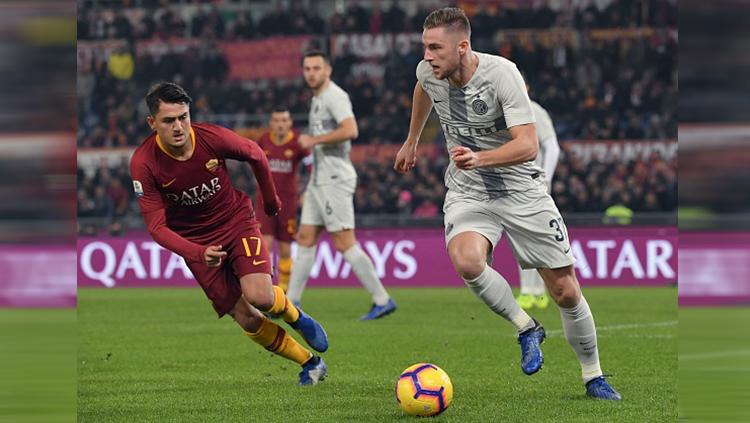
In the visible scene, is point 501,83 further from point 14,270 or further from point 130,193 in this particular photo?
point 130,193

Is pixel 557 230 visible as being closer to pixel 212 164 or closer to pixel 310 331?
pixel 310 331

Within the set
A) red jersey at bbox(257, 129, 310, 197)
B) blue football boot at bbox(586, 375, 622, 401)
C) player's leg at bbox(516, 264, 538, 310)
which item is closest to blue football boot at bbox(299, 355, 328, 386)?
blue football boot at bbox(586, 375, 622, 401)

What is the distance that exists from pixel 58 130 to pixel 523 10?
944 inches

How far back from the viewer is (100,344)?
32.6 feet

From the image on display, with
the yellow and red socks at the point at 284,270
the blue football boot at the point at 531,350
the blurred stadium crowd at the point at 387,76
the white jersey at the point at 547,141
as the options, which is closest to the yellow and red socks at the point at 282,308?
the blue football boot at the point at 531,350

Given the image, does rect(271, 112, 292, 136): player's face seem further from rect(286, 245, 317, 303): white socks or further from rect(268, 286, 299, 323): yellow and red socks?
rect(268, 286, 299, 323): yellow and red socks

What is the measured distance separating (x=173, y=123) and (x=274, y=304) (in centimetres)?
125

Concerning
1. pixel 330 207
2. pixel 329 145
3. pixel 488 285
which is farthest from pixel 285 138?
pixel 488 285

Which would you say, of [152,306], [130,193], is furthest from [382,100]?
[152,306]

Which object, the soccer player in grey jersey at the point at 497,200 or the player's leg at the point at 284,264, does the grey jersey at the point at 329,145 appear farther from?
the soccer player in grey jersey at the point at 497,200

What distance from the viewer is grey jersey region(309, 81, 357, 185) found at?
37.4ft

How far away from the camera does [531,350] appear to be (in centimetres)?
596

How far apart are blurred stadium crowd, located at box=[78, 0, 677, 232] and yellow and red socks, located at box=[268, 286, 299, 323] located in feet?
46.4

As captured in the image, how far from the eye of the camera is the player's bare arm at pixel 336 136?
11156mm
